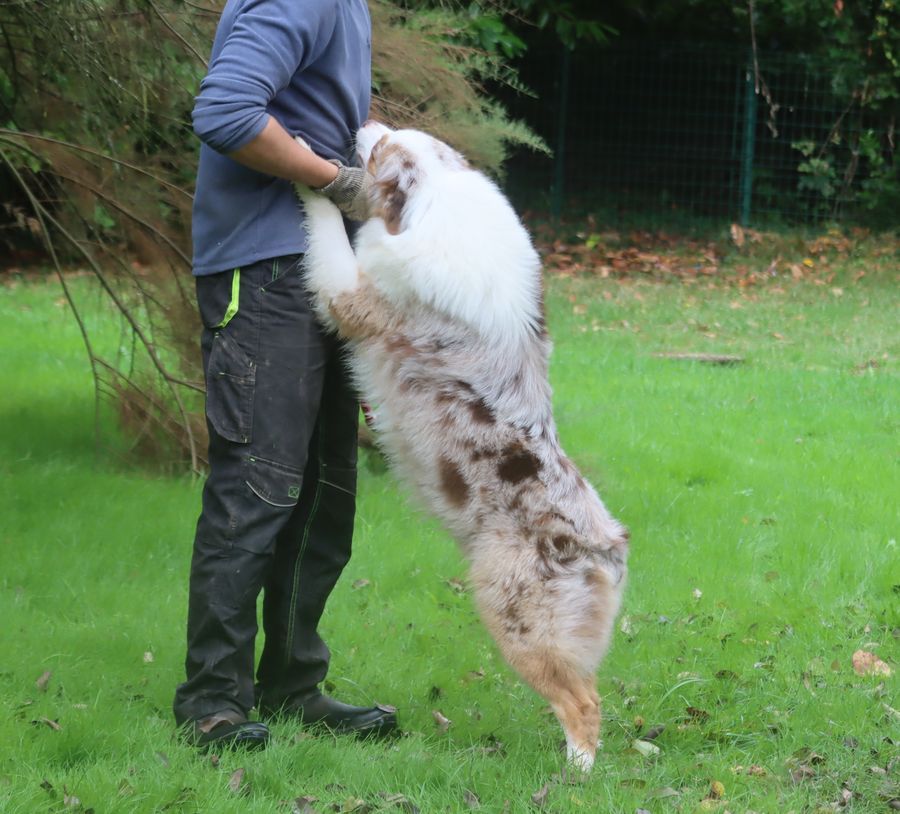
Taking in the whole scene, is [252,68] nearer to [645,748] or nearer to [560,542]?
[560,542]

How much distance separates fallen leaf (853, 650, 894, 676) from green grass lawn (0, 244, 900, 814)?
35mm

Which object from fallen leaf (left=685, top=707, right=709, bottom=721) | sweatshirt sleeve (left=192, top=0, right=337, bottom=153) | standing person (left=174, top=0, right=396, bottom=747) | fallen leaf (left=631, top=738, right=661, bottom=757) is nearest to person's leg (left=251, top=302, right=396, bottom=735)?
standing person (left=174, top=0, right=396, bottom=747)

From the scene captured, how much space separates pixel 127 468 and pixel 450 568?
6.96ft

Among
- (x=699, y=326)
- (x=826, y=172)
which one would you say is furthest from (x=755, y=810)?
(x=826, y=172)

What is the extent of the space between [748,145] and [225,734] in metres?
14.6

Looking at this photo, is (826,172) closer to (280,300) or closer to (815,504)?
(815,504)

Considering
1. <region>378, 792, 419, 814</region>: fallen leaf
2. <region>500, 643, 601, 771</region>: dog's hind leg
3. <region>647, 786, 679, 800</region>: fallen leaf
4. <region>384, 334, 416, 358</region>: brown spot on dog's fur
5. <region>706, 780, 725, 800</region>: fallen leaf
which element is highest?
<region>384, 334, 416, 358</region>: brown spot on dog's fur

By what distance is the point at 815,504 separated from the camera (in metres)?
6.40

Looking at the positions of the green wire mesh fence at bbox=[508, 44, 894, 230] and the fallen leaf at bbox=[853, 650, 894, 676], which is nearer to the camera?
the fallen leaf at bbox=[853, 650, 894, 676]

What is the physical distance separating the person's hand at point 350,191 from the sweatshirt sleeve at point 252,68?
326mm

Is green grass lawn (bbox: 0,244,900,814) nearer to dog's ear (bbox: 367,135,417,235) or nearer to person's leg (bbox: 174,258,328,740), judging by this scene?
person's leg (bbox: 174,258,328,740)

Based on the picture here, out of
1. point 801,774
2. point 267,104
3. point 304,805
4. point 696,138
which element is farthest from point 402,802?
point 696,138

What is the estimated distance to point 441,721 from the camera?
4.16 meters

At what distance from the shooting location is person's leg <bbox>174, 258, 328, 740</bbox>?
11.7 ft
